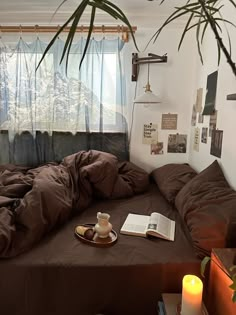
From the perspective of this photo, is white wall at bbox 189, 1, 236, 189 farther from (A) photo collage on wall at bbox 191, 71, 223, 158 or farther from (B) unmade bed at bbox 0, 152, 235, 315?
(B) unmade bed at bbox 0, 152, 235, 315

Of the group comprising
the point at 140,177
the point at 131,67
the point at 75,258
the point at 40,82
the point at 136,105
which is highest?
the point at 131,67

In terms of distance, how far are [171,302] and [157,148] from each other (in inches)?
68.0

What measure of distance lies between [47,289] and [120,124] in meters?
1.74

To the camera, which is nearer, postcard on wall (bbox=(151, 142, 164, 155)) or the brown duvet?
the brown duvet

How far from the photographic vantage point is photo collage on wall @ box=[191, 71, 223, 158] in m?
1.85

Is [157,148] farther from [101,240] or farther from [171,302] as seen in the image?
[171,302]

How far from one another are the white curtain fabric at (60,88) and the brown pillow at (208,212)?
1266 millimetres

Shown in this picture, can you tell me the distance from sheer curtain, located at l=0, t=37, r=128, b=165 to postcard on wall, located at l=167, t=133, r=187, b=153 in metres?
0.47

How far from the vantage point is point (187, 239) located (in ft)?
4.66

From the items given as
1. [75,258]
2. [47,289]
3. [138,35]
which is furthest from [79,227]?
[138,35]

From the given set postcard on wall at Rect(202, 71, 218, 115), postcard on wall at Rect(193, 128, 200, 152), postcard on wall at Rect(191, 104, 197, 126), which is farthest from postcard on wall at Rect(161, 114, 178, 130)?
postcard on wall at Rect(202, 71, 218, 115)

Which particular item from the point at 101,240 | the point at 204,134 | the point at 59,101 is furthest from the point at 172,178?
the point at 59,101

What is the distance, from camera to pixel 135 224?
1.57m

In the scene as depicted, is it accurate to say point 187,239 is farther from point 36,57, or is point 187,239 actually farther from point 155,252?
point 36,57
